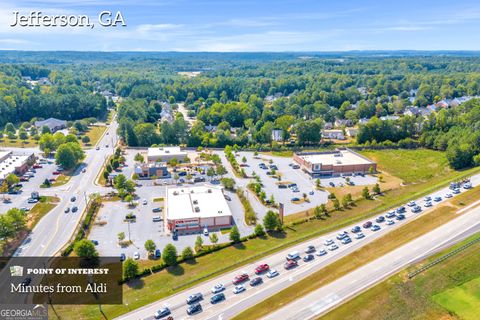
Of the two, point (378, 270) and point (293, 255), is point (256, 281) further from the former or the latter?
point (378, 270)

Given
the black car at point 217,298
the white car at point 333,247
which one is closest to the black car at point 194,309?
the black car at point 217,298

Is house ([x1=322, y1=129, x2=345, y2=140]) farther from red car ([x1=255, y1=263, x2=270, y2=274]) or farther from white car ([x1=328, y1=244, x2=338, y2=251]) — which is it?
red car ([x1=255, y1=263, x2=270, y2=274])

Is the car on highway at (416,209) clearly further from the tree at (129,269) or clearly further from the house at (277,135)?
the house at (277,135)

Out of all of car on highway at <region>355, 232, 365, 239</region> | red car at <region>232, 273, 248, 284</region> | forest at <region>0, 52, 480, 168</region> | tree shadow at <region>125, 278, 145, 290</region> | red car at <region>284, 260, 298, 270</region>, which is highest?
forest at <region>0, 52, 480, 168</region>

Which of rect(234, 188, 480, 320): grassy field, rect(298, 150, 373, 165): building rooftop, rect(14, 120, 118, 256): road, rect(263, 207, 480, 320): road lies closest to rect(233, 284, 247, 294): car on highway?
rect(234, 188, 480, 320): grassy field

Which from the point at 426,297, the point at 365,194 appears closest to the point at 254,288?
the point at 426,297

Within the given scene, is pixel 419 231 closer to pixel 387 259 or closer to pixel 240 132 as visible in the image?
pixel 387 259
